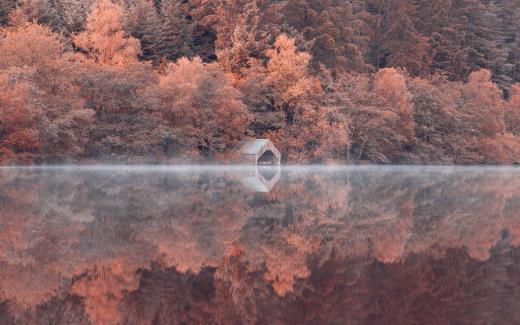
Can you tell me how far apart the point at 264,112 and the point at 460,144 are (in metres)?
17.7

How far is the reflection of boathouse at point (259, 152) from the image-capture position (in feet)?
124

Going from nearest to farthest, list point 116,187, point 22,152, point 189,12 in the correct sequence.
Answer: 1. point 116,187
2. point 22,152
3. point 189,12

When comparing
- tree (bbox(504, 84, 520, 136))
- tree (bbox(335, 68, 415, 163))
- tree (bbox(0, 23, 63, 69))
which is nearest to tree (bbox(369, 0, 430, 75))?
tree (bbox(504, 84, 520, 136))

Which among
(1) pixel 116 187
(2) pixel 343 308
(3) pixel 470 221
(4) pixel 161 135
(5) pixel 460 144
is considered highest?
(2) pixel 343 308

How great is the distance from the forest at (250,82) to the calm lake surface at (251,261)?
1637 centimetres

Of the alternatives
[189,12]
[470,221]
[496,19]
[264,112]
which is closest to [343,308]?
[470,221]

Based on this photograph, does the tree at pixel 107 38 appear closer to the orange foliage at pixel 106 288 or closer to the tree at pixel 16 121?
the tree at pixel 16 121

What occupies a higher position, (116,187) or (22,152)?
(116,187)

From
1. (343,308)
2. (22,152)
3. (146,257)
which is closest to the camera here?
(343,308)

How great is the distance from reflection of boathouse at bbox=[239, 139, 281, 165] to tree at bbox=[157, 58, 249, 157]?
904mm

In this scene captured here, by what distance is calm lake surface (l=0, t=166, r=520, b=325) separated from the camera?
22.0ft

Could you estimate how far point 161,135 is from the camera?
34.9m

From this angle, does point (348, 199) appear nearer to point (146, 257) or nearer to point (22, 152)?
point (146, 257)

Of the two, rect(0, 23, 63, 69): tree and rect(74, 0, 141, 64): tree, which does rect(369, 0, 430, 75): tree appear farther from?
rect(0, 23, 63, 69): tree
